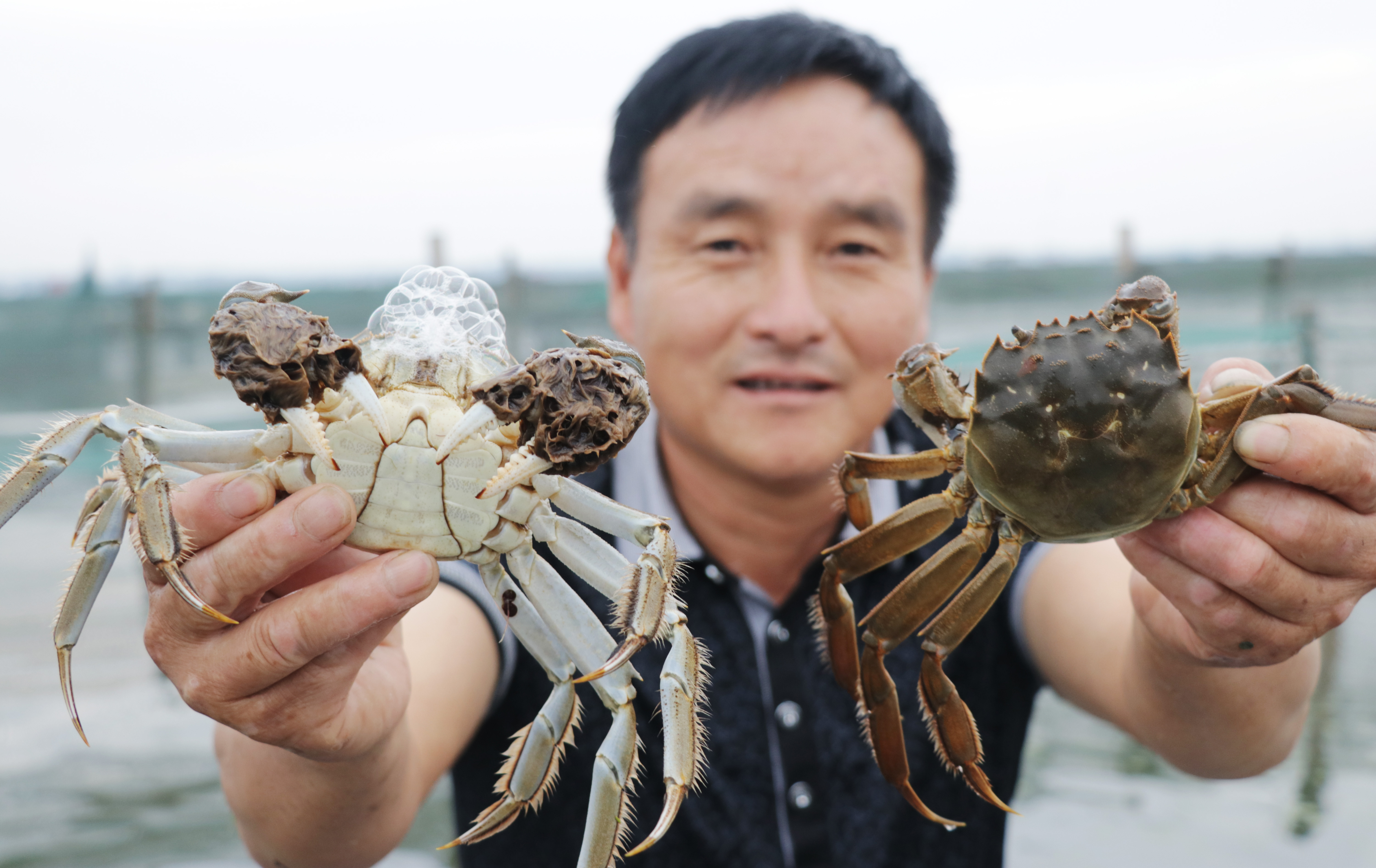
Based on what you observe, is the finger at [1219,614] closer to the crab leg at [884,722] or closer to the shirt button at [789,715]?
the crab leg at [884,722]

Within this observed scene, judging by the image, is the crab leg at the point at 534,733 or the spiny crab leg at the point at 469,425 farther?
the crab leg at the point at 534,733

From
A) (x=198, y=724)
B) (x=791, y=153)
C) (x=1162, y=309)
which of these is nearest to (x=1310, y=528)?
(x=1162, y=309)

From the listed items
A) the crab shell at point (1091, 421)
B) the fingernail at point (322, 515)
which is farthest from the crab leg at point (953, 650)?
the fingernail at point (322, 515)

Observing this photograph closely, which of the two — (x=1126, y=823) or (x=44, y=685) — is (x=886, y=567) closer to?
(x=1126, y=823)

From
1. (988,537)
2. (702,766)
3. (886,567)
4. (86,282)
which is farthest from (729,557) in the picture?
(86,282)

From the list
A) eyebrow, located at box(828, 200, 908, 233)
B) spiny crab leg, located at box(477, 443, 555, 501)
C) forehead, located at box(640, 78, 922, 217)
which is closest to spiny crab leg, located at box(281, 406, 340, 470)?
spiny crab leg, located at box(477, 443, 555, 501)

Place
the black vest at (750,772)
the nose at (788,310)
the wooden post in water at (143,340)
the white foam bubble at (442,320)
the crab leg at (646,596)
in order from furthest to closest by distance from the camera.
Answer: the wooden post in water at (143,340), the black vest at (750,772), the nose at (788,310), the white foam bubble at (442,320), the crab leg at (646,596)
